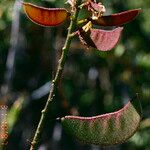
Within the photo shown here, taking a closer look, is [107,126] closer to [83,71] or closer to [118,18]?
[118,18]

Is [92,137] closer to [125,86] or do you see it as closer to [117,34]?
[117,34]

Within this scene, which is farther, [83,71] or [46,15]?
[83,71]

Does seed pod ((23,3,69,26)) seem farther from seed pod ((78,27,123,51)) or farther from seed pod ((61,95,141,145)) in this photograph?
seed pod ((61,95,141,145))

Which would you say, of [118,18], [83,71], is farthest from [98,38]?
[83,71]

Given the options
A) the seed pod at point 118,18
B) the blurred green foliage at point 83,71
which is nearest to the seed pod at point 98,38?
the seed pod at point 118,18


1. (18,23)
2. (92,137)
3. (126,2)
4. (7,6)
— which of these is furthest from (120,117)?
(126,2)
